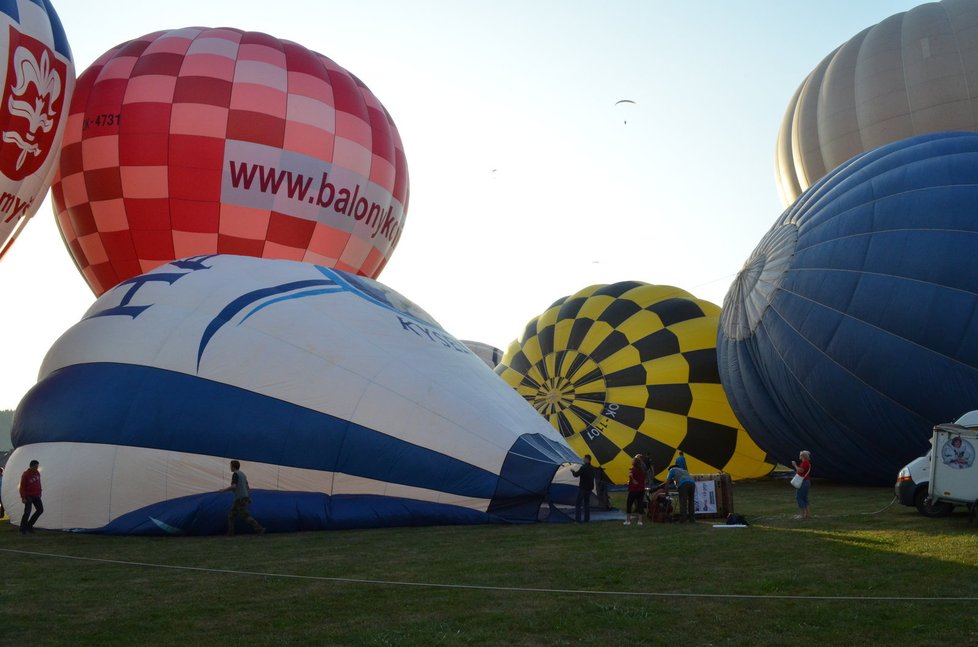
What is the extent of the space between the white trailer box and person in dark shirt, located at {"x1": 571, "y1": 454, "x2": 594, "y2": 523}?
316 centimetres

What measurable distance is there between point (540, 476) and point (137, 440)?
3.87 m

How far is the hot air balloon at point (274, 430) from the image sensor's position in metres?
9.21

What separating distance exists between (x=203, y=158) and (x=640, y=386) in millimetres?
7665

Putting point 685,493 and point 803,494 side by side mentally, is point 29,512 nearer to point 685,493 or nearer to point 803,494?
point 685,493

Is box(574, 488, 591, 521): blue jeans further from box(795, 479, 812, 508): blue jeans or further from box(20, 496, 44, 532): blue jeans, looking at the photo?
box(20, 496, 44, 532): blue jeans

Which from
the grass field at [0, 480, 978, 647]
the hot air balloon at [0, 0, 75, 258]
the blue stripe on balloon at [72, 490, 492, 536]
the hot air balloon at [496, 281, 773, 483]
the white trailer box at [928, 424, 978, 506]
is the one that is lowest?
the grass field at [0, 480, 978, 647]

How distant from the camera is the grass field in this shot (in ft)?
15.1

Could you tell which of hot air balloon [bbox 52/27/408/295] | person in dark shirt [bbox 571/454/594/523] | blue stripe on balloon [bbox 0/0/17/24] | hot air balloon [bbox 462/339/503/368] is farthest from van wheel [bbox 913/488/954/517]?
hot air balloon [bbox 462/339/503/368]

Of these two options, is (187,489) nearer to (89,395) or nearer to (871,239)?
(89,395)

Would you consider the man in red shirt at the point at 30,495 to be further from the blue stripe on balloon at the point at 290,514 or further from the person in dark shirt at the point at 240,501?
Result: the person in dark shirt at the point at 240,501

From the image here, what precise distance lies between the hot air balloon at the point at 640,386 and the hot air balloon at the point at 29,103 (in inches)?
324

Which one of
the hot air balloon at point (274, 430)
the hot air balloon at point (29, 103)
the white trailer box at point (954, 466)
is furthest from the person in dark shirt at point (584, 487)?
the hot air balloon at point (29, 103)

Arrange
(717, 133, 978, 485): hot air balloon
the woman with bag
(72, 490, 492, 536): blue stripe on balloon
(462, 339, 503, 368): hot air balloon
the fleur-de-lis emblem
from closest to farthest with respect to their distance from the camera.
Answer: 1. (72, 490, 492, 536): blue stripe on balloon
2. the woman with bag
3. (717, 133, 978, 485): hot air balloon
4. the fleur-de-lis emblem
5. (462, 339, 503, 368): hot air balloon

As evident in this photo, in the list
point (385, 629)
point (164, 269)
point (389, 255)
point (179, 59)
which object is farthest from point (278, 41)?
point (385, 629)
